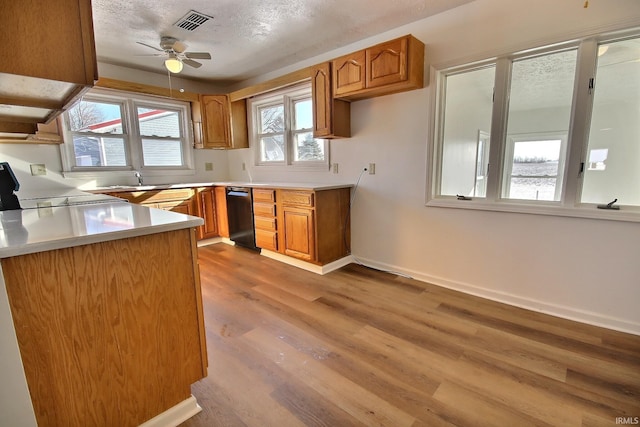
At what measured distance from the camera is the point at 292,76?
11.6 ft

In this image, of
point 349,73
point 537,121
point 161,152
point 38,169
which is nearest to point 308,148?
point 349,73

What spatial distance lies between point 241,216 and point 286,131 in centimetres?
134

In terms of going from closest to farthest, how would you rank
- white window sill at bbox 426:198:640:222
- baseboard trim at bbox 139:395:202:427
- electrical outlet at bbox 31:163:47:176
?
baseboard trim at bbox 139:395:202:427
white window sill at bbox 426:198:640:222
electrical outlet at bbox 31:163:47:176

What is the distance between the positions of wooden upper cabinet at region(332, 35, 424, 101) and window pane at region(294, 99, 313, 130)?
0.90 m

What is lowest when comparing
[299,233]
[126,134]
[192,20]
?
[299,233]

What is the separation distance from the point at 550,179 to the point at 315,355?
2273 millimetres

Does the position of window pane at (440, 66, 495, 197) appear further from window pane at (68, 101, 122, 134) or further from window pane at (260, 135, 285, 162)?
window pane at (68, 101, 122, 134)

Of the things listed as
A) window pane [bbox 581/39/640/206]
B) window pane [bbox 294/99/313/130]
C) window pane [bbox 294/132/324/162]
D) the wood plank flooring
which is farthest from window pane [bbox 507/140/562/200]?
window pane [bbox 294/99/313/130]

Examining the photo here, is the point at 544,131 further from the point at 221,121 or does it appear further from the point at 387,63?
the point at 221,121

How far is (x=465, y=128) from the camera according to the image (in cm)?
294

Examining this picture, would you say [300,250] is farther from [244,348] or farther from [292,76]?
[292,76]

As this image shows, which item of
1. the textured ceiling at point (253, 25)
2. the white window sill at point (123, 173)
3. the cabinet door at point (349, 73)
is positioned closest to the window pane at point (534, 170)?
the textured ceiling at point (253, 25)

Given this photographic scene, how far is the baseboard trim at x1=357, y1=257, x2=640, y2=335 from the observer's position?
6.75 ft

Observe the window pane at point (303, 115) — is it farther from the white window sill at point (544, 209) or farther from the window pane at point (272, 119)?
the white window sill at point (544, 209)
